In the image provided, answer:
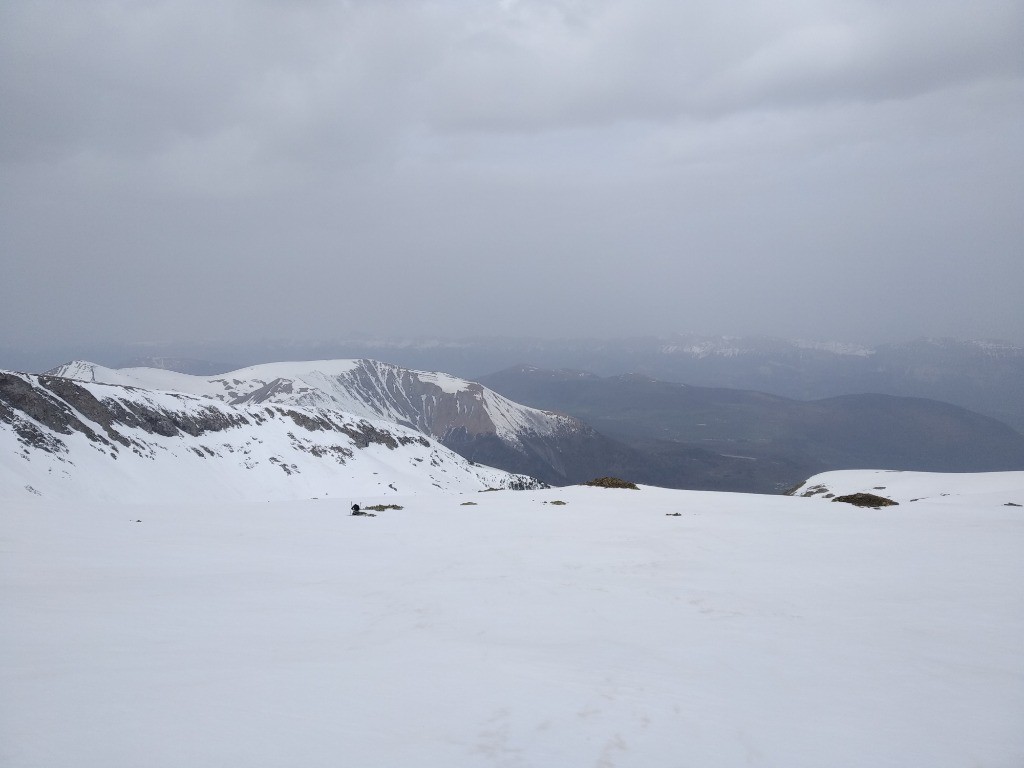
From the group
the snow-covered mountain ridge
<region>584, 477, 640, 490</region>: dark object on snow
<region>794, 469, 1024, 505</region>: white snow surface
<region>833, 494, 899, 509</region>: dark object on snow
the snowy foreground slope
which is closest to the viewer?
the snowy foreground slope

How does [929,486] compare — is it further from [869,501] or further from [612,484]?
[612,484]

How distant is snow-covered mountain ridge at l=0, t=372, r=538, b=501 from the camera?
64.4 m

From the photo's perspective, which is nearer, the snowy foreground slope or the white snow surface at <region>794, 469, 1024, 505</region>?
the snowy foreground slope

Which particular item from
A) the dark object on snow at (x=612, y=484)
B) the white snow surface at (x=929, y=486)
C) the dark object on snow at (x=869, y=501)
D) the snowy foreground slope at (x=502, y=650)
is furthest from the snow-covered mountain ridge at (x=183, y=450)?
the white snow surface at (x=929, y=486)

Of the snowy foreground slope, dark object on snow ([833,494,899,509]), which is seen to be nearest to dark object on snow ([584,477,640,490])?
dark object on snow ([833,494,899,509])

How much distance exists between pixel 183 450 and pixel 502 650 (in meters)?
95.8

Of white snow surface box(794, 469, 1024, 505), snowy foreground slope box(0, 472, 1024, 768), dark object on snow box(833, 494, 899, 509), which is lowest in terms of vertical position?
white snow surface box(794, 469, 1024, 505)

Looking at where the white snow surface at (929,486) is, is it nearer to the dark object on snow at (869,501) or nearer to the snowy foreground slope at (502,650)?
the dark object on snow at (869,501)

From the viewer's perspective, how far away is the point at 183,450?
87000 mm

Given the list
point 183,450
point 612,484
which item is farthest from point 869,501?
point 183,450

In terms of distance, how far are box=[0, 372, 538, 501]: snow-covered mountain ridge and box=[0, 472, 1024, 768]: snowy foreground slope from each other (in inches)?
2176

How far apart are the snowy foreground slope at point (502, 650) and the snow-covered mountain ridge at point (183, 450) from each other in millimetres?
55282

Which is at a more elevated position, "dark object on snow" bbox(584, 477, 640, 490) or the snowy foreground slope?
the snowy foreground slope

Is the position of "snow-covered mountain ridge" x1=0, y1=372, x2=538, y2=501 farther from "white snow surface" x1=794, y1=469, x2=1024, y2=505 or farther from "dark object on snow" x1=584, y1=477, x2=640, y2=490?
"white snow surface" x1=794, y1=469, x2=1024, y2=505
